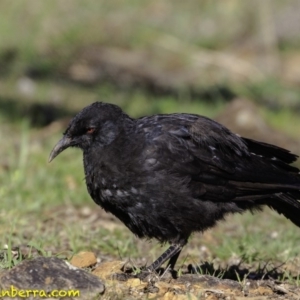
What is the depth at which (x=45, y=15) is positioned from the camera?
1487 centimetres

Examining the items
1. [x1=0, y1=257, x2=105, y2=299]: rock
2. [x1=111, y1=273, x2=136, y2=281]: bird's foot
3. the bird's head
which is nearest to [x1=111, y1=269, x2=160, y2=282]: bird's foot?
[x1=111, y1=273, x2=136, y2=281]: bird's foot

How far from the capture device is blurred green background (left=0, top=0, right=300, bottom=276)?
7270 mm

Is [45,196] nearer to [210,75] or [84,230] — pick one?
[84,230]

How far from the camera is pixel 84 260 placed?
5586 millimetres

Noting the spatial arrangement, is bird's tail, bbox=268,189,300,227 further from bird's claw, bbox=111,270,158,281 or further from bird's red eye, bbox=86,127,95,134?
bird's red eye, bbox=86,127,95,134

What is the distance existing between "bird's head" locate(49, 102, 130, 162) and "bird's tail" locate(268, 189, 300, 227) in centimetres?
121

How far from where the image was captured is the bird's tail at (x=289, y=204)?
5781 mm

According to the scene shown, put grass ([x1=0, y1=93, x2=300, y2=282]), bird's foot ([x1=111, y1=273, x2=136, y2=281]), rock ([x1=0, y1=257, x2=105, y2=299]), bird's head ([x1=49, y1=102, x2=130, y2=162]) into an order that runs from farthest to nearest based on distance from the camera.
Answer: grass ([x1=0, y1=93, x2=300, y2=282])
bird's head ([x1=49, y1=102, x2=130, y2=162])
bird's foot ([x1=111, y1=273, x2=136, y2=281])
rock ([x1=0, y1=257, x2=105, y2=299])

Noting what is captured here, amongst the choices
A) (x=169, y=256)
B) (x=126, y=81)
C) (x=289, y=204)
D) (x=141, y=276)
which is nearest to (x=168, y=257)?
(x=169, y=256)

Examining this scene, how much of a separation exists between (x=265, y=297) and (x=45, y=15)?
35.1ft

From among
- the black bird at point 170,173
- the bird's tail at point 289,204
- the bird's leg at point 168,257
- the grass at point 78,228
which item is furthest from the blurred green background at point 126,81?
the black bird at point 170,173

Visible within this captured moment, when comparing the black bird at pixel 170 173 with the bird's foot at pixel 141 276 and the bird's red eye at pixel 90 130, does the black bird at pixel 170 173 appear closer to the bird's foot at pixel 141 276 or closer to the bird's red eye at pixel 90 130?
the bird's red eye at pixel 90 130

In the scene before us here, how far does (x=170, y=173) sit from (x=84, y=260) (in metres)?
0.83

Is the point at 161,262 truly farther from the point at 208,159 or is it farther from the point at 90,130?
the point at 90,130
